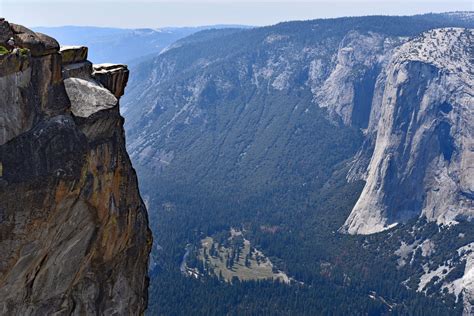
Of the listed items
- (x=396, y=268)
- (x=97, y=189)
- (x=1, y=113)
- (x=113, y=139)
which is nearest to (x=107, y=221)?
(x=97, y=189)

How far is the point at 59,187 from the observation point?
2922 centimetres

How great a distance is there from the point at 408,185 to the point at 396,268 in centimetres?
3723

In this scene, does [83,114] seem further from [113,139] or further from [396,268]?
[396,268]

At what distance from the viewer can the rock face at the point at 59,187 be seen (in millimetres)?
28359

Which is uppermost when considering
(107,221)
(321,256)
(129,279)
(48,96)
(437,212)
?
(48,96)

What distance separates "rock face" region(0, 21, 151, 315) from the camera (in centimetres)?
2836

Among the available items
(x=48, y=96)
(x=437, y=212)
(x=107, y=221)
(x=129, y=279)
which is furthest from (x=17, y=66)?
(x=437, y=212)

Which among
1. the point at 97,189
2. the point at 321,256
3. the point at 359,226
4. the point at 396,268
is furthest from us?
the point at 359,226

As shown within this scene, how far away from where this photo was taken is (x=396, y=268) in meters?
170

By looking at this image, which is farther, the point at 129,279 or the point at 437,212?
the point at 437,212

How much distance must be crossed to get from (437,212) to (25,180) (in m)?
172

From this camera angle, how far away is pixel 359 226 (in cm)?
19725

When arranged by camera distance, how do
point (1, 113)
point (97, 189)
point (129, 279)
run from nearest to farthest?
point (1, 113) → point (97, 189) → point (129, 279)

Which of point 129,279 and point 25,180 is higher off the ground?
point 25,180
